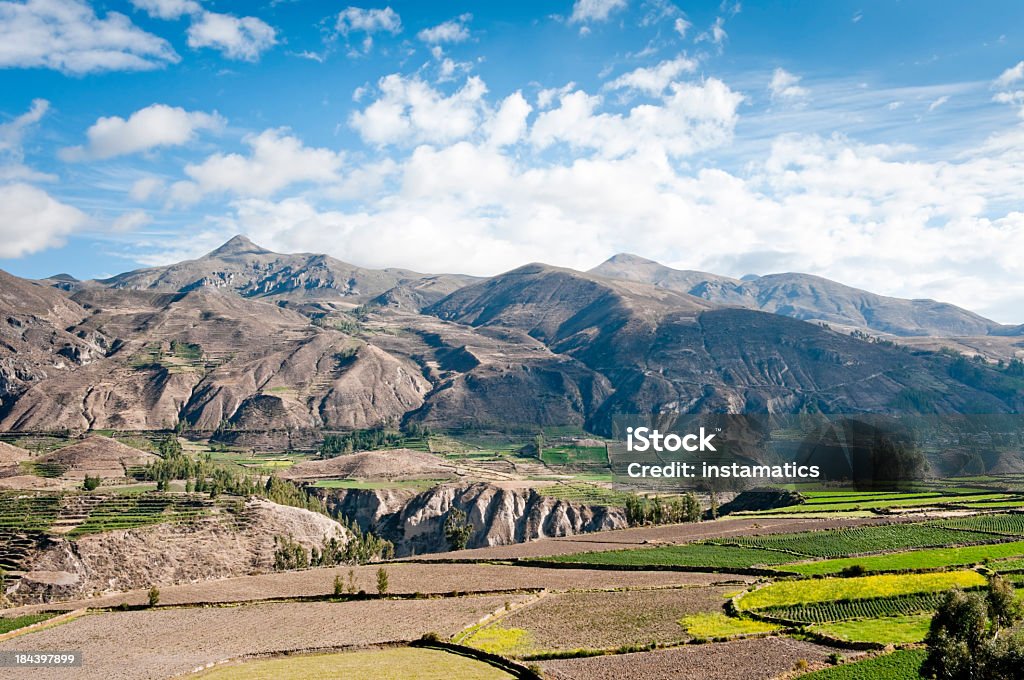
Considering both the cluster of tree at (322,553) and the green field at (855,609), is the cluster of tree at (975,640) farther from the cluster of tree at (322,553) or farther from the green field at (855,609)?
the cluster of tree at (322,553)

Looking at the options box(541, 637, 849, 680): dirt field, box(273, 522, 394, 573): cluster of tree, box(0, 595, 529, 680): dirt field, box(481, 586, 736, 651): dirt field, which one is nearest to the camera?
box(541, 637, 849, 680): dirt field

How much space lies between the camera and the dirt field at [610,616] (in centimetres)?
5238

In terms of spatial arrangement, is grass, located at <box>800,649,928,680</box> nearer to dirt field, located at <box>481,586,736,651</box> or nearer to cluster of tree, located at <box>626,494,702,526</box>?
dirt field, located at <box>481,586,736,651</box>

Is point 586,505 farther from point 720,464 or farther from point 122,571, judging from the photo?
point 122,571

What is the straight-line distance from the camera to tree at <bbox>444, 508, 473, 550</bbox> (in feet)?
465

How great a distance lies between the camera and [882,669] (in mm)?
41188

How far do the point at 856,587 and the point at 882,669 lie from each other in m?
21.1

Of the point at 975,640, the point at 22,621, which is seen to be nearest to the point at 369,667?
the point at 975,640

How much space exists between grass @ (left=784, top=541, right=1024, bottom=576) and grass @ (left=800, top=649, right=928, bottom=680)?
25448 millimetres

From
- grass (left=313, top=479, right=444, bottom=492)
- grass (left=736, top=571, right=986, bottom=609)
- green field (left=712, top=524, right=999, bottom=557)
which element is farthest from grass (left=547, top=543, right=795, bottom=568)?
grass (left=313, top=479, right=444, bottom=492)

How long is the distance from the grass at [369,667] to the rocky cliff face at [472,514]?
373 ft

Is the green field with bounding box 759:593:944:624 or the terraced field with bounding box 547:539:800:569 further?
the terraced field with bounding box 547:539:800:569

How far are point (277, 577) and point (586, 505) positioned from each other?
93958mm

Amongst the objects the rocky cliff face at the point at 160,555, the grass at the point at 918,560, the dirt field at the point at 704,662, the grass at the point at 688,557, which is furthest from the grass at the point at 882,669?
the rocky cliff face at the point at 160,555
